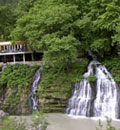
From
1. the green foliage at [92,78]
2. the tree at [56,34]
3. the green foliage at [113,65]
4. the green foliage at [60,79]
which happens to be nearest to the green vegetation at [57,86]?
the green foliage at [60,79]

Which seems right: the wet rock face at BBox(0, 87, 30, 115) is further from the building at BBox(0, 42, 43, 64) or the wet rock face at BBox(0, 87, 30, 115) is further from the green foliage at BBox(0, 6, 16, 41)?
the green foliage at BBox(0, 6, 16, 41)

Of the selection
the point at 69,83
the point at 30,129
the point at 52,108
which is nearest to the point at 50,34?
the point at 69,83

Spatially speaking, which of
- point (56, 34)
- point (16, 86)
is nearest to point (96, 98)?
point (56, 34)

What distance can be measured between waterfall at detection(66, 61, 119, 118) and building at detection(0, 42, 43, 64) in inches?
310

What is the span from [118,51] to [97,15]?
14.1 feet

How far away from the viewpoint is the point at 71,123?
14227 millimetres

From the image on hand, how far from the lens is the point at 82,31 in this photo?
19875 millimetres

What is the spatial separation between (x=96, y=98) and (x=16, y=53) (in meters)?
11.0

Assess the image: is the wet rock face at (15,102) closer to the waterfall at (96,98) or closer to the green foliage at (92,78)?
the waterfall at (96,98)

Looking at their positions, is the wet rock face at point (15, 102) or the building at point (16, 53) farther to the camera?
the building at point (16, 53)

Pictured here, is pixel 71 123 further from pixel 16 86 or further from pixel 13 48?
pixel 13 48

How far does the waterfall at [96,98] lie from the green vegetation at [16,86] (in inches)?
159

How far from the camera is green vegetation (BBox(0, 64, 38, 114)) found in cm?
1770

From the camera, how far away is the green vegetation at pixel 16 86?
697 inches
